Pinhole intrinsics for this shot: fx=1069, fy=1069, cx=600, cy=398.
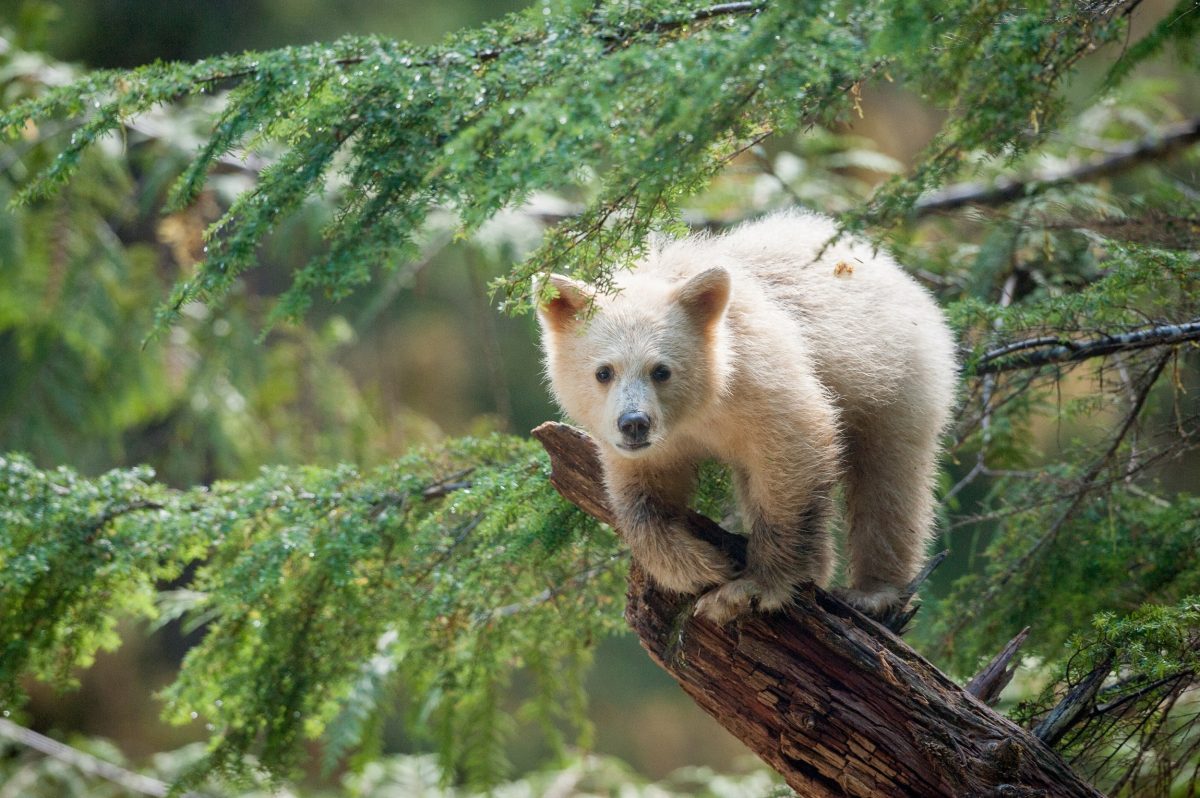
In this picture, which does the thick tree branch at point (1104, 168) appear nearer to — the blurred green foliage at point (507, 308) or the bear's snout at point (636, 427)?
the blurred green foliage at point (507, 308)

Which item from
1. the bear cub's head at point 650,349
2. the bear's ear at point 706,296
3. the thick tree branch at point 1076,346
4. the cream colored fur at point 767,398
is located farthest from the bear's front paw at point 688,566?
the thick tree branch at point 1076,346

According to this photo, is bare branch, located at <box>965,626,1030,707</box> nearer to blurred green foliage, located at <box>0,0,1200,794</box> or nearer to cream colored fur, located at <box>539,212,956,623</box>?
blurred green foliage, located at <box>0,0,1200,794</box>

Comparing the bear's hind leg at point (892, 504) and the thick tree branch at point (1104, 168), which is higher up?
the thick tree branch at point (1104, 168)

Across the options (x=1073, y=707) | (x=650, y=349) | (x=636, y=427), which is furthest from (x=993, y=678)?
(x=650, y=349)

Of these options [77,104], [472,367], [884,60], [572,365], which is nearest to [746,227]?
[572,365]

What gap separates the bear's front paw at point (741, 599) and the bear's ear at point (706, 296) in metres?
0.95

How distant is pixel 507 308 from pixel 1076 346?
215 cm

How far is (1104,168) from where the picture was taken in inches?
277

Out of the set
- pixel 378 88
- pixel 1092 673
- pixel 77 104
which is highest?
pixel 77 104

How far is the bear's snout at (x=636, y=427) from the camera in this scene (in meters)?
3.63

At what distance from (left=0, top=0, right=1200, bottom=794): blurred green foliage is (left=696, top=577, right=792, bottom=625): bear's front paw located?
83 cm

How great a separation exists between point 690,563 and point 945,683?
92 centimetres

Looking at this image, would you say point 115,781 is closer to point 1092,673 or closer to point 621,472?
point 621,472

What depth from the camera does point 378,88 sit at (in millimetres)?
3324
